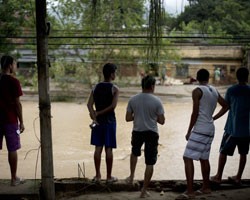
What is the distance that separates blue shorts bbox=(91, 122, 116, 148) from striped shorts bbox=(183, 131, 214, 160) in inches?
34.7

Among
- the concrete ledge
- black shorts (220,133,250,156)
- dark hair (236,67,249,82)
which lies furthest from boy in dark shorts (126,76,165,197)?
dark hair (236,67,249,82)

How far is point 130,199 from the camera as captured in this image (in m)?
4.12

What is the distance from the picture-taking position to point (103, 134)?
457 cm

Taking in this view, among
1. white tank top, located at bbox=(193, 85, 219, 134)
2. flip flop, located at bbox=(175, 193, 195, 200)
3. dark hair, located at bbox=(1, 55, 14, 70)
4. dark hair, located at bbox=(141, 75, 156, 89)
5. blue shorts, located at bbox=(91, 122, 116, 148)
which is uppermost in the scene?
dark hair, located at bbox=(1, 55, 14, 70)

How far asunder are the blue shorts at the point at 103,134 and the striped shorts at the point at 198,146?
0.88 metres

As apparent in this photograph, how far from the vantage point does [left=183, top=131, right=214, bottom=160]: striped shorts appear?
4152 mm

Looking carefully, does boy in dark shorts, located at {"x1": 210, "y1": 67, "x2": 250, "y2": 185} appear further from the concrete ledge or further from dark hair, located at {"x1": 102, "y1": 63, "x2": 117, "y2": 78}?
dark hair, located at {"x1": 102, "y1": 63, "x2": 117, "y2": 78}

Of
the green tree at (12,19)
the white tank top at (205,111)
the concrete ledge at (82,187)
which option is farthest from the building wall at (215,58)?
the white tank top at (205,111)

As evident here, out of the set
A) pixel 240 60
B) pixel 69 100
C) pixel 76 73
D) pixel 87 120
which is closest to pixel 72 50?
pixel 76 73

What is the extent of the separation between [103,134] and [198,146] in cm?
111

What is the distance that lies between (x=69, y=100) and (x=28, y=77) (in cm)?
492

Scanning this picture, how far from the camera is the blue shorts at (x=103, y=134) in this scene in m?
4.54

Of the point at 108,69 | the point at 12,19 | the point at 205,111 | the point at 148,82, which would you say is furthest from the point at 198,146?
the point at 12,19

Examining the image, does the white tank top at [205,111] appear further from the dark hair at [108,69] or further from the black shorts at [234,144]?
the dark hair at [108,69]
